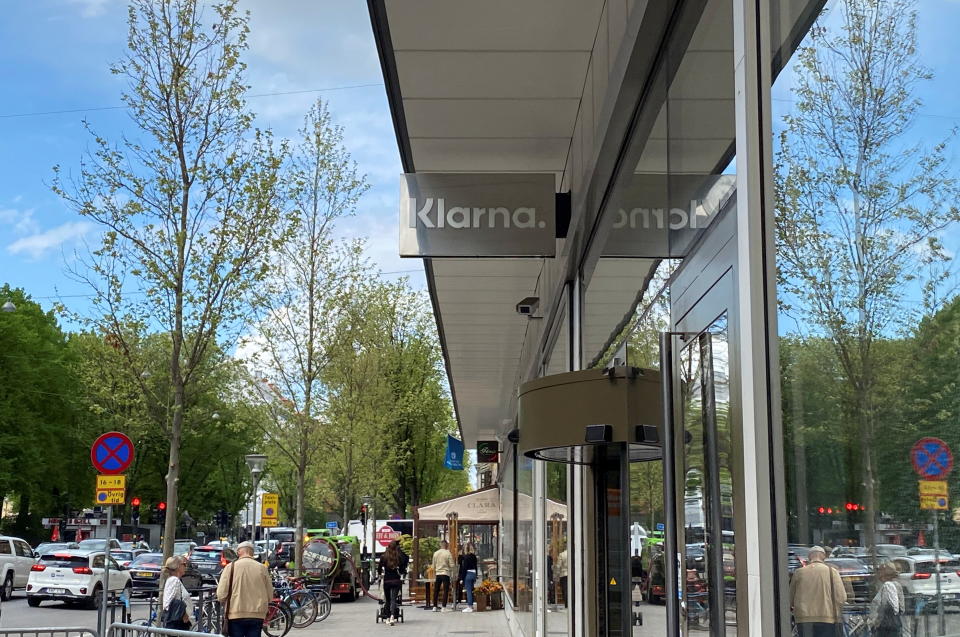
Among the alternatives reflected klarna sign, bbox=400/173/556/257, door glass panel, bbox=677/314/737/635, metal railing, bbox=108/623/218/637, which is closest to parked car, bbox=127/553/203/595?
metal railing, bbox=108/623/218/637

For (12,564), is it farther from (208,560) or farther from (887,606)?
(887,606)

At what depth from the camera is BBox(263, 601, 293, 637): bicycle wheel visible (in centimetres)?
1841

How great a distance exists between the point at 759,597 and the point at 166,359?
1333cm

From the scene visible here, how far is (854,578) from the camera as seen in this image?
1.98 m

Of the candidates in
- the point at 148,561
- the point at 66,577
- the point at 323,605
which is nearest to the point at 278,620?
the point at 323,605

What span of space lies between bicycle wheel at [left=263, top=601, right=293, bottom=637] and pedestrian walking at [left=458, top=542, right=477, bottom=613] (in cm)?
858

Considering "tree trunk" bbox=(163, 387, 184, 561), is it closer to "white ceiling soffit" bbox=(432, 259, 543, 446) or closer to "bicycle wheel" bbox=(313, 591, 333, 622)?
"white ceiling soffit" bbox=(432, 259, 543, 446)

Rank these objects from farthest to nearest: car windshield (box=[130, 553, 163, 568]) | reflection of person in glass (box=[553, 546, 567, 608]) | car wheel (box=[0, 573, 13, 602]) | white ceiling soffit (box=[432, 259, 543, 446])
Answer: car windshield (box=[130, 553, 163, 568]), car wheel (box=[0, 573, 13, 602]), white ceiling soffit (box=[432, 259, 543, 446]), reflection of person in glass (box=[553, 546, 567, 608])

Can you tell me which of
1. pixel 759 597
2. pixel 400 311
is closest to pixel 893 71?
pixel 759 597

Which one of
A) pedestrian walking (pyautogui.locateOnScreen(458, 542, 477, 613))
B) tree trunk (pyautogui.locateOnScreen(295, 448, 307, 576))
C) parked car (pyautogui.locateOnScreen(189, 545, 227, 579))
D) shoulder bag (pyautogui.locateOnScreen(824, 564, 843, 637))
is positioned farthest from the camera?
parked car (pyautogui.locateOnScreen(189, 545, 227, 579))

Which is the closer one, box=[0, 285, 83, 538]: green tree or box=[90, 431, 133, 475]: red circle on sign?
box=[90, 431, 133, 475]: red circle on sign

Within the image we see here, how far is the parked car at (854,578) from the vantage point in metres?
1.92

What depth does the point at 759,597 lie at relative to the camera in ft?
8.04

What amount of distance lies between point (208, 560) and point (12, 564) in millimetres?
7997
